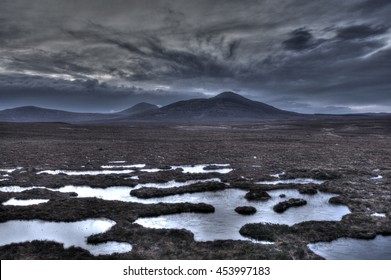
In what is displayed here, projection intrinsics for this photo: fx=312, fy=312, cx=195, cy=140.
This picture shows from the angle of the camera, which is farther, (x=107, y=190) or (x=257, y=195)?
(x=107, y=190)

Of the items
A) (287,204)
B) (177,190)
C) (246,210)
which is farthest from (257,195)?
(177,190)

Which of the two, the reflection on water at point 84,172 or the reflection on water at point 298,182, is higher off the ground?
the reflection on water at point 84,172

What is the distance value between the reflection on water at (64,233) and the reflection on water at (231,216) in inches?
109

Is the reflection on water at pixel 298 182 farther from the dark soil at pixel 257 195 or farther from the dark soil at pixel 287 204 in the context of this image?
the dark soil at pixel 287 204

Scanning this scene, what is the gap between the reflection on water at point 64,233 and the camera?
15234 mm

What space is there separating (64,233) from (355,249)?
15.0 metres

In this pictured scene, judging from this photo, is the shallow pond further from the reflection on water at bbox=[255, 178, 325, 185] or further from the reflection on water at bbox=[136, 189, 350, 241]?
the reflection on water at bbox=[255, 178, 325, 185]

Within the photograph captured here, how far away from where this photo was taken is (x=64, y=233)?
668 inches

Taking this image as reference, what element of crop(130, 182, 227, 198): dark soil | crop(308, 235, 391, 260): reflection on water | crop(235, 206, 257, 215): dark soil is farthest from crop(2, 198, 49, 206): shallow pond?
crop(308, 235, 391, 260): reflection on water

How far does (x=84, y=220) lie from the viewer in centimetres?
1916

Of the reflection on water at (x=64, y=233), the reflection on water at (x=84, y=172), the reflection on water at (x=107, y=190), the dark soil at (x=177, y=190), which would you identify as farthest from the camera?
the reflection on water at (x=84, y=172)

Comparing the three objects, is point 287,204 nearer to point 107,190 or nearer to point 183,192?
point 183,192

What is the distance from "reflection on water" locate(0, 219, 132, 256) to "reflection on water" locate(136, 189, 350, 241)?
277cm

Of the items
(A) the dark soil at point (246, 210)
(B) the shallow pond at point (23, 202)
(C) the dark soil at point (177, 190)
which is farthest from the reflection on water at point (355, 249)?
(B) the shallow pond at point (23, 202)
